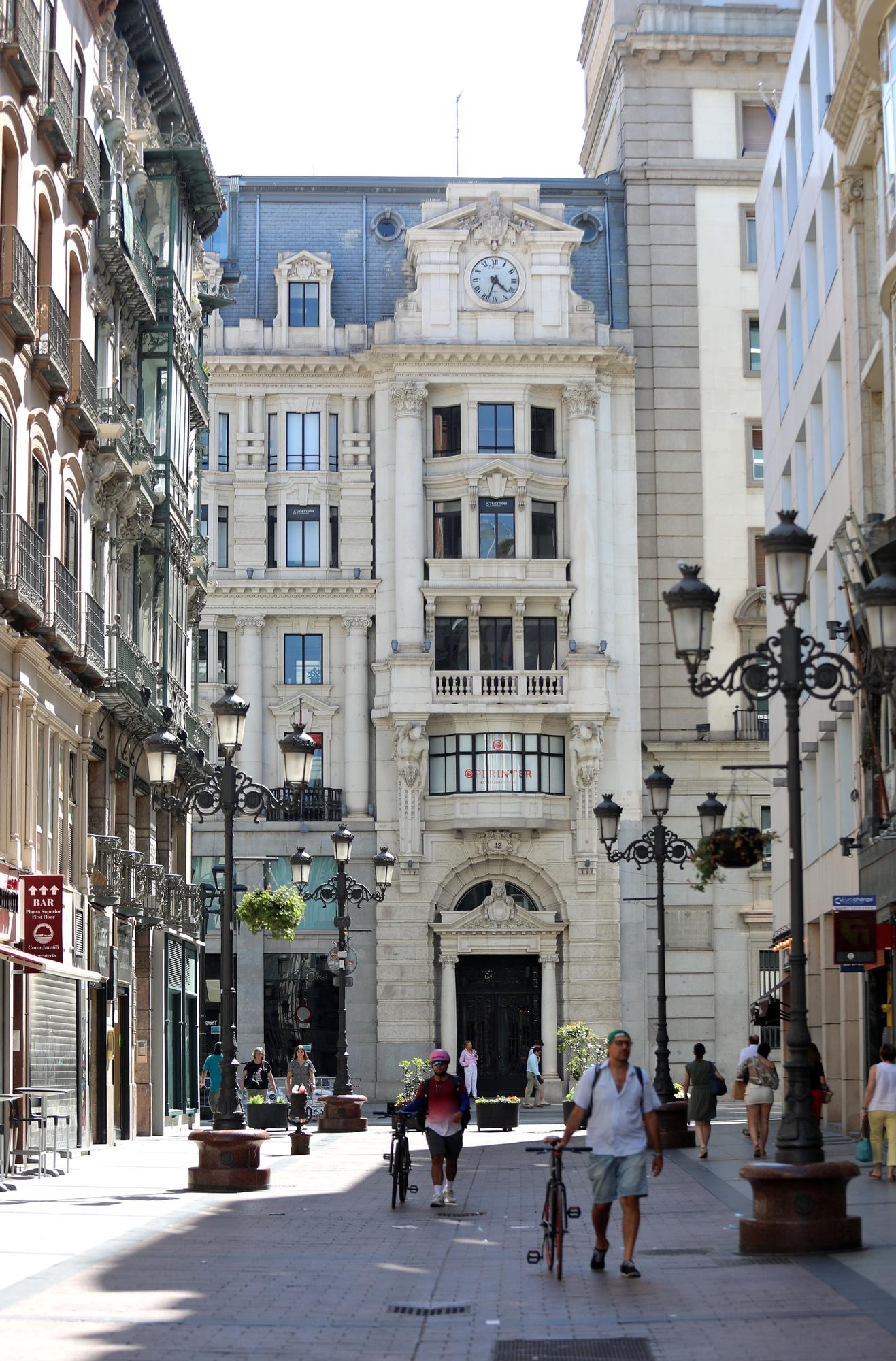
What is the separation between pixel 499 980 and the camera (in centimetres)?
6194

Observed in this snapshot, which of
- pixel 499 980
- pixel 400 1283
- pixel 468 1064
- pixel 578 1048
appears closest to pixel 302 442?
pixel 499 980

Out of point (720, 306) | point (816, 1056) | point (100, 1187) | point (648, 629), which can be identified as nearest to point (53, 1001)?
point (100, 1187)

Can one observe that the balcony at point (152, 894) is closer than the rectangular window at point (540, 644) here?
Yes

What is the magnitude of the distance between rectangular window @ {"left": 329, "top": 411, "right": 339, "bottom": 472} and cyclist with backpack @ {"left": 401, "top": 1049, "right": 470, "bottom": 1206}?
43733mm

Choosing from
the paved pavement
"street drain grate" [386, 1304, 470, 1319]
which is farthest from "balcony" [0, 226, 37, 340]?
"street drain grate" [386, 1304, 470, 1319]

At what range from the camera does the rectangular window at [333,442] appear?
6500cm

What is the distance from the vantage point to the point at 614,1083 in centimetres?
1568

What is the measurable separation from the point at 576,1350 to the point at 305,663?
52.4 metres

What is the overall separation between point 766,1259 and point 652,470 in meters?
50.0

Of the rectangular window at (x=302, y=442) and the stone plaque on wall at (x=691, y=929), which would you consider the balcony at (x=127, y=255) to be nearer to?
the rectangular window at (x=302, y=442)

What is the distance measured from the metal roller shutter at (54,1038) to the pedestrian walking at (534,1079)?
25.2 meters

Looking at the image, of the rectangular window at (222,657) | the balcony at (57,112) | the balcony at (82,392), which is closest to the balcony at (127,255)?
the balcony at (82,392)

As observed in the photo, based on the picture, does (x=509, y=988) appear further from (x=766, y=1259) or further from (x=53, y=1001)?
(x=766, y=1259)

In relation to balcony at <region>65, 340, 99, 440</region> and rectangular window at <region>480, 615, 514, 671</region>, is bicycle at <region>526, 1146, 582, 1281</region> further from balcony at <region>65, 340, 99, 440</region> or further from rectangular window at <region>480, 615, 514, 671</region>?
rectangular window at <region>480, 615, 514, 671</region>
